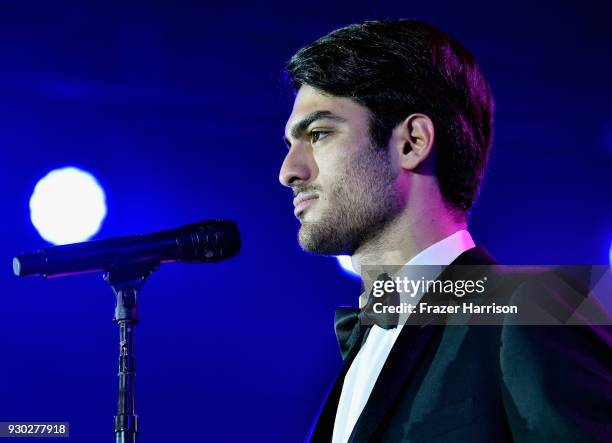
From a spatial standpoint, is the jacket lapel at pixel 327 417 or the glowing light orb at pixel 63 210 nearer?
the jacket lapel at pixel 327 417

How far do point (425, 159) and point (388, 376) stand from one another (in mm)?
616

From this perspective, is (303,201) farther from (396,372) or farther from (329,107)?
(396,372)

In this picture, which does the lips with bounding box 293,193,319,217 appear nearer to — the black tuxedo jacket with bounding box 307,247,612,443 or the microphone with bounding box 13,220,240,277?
the microphone with bounding box 13,220,240,277

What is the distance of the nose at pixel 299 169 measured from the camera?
79.8 inches

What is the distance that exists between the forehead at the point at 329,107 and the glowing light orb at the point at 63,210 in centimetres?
151

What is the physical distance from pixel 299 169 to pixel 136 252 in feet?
1.44

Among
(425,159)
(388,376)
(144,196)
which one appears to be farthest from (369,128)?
(144,196)

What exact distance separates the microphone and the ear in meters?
0.46

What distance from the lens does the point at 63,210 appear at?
338 cm

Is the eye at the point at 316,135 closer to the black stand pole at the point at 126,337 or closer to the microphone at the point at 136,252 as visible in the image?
the microphone at the point at 136,252

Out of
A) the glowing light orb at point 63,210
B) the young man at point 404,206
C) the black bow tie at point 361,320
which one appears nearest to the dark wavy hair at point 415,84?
the young man at point 404,206

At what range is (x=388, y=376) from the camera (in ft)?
5.39

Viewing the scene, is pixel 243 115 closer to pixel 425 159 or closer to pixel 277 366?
pixel 277 366

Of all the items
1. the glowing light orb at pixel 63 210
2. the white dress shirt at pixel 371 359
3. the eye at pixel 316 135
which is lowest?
the white dress shirt at pixel 371 359
